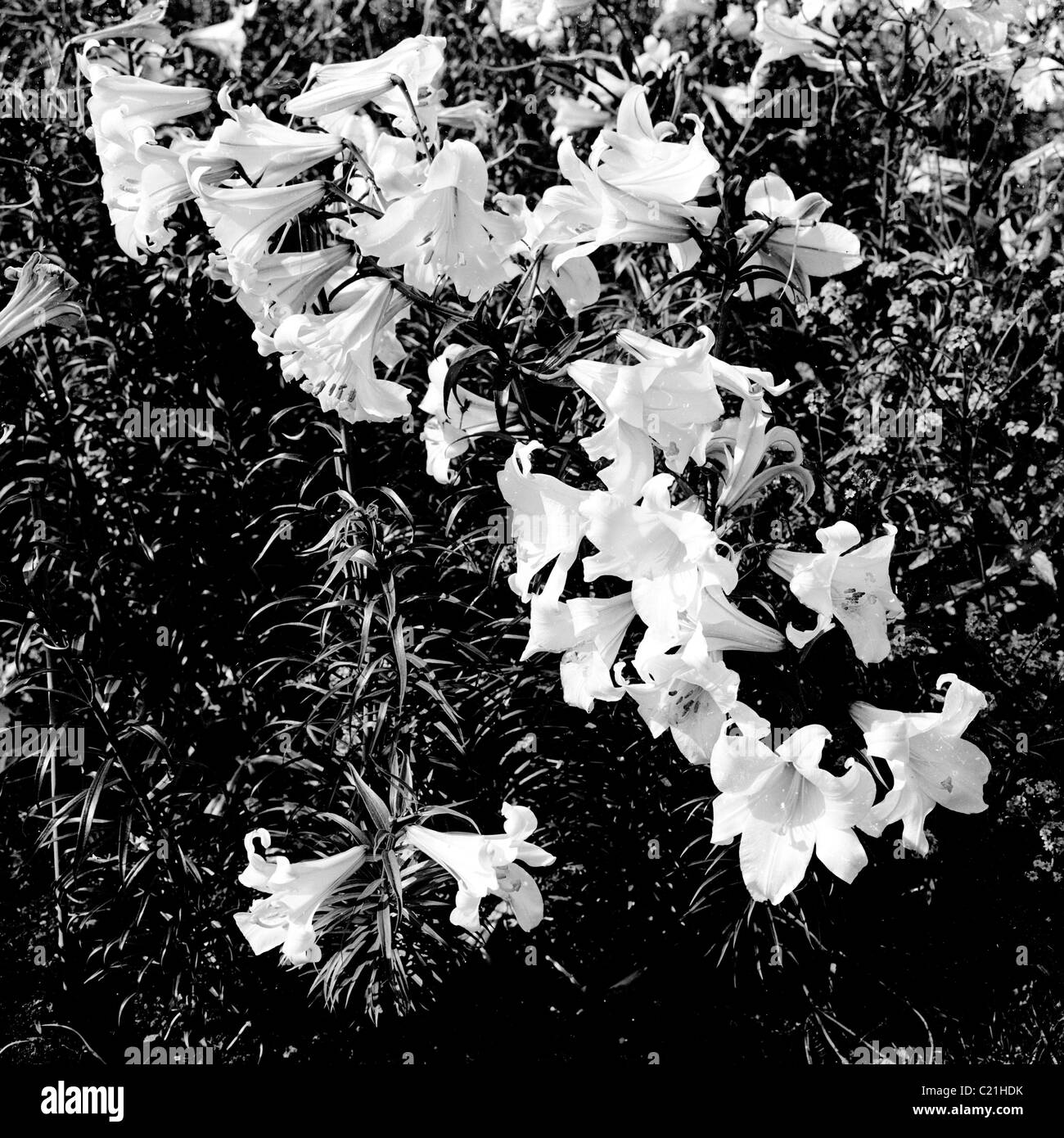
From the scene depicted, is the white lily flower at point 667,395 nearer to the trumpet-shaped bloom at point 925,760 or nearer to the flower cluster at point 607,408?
the flower cluster at point 607,408

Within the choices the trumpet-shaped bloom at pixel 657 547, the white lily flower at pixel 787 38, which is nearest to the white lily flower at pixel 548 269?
the trumpet-shaped bloom at pixel 657 547

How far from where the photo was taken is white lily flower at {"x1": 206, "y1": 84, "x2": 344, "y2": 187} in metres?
1.79

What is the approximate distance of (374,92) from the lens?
1.88m

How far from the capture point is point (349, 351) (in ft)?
6.13

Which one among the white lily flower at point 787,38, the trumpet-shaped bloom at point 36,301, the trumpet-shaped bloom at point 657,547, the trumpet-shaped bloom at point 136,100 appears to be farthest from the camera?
the white lily flower at point 787,38

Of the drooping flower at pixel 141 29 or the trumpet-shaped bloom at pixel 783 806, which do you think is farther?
the drooping flower at pixel 141 29

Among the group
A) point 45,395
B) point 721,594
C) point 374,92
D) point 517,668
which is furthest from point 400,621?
point 45,395

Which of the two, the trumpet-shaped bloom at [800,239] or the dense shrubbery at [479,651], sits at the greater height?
the trumpet-shaped bloom at [800,239]

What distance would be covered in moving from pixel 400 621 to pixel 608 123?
1660 mm

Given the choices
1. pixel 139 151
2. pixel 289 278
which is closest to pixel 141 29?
pixel 139 151

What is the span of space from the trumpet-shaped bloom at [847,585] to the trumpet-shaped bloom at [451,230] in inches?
25.6

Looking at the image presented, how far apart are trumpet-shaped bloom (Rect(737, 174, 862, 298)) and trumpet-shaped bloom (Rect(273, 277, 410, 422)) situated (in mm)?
621

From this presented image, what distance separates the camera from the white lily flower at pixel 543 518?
1.74 meters
